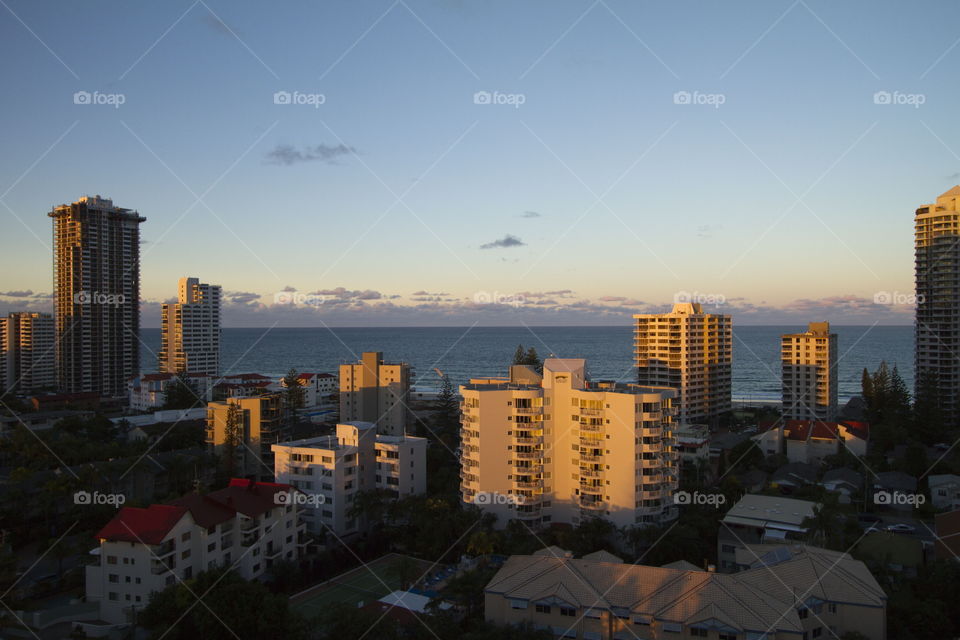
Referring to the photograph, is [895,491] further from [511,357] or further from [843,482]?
[511,357]

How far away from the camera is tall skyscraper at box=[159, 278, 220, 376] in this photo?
64562 millimetres

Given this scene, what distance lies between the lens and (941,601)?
15.3 meters

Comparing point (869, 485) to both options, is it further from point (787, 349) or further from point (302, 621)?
point (302, 621)

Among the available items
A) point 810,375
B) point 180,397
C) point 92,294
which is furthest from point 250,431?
point 810,375

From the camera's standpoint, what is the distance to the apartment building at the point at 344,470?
23.5 m

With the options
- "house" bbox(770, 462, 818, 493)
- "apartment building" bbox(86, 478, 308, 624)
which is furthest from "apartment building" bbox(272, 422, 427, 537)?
"house" bbox(770, 462, 818, 493)

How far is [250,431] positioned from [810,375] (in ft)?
113

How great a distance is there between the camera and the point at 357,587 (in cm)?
1903

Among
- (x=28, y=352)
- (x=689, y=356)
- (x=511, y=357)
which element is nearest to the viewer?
(x=689, y=356)

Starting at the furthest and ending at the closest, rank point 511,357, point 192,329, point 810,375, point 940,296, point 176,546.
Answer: point 511,357, point 192,329, point 810,375, point 940,296, point 176,546

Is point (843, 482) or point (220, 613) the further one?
point (843, 482)

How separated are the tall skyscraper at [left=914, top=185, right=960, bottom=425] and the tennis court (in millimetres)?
33345

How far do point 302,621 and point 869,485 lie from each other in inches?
915

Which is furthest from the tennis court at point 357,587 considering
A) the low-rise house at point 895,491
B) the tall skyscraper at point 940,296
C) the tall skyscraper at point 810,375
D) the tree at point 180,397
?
the tall skyscraper at point 940,296
